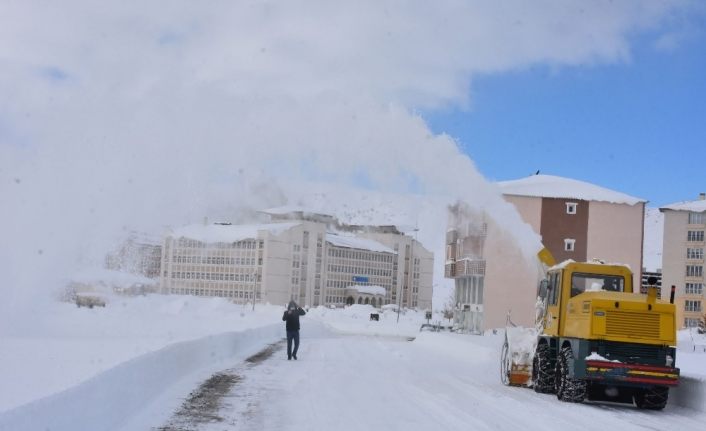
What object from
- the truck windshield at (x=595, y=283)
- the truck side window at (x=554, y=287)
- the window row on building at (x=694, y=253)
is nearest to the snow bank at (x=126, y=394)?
the truck side window at (x=554, y=287)

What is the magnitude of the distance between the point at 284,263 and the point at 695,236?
2910 inches

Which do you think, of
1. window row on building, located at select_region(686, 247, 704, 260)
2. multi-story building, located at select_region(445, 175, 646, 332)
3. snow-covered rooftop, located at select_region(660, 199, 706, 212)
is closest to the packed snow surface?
multi-story building, located at select_region(445, 175, 646, 332)

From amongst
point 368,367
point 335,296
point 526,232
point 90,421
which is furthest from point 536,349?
point 335,296

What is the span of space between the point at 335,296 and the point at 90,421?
173 m

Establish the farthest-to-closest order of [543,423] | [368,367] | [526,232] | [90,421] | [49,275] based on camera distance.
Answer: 1. [49,275]
2. [368,367]
3. [526,232]
4. [543,423]
5. [90,421]

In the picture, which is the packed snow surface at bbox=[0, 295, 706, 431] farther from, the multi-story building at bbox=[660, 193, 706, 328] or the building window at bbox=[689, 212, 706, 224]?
the building window at bbox=[689, 212, 706, 224]

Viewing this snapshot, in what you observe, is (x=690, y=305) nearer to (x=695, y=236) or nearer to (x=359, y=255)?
(x=695, y=236)

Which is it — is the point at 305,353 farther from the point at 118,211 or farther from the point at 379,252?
the point at 379,252

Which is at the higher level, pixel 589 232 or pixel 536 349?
pixel 589 232

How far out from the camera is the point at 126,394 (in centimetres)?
1250

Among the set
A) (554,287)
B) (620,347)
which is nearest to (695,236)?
(554,287)

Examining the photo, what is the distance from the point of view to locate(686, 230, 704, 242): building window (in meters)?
140

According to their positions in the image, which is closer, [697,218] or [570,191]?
[570,191]

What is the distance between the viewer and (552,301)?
19.9 metres
